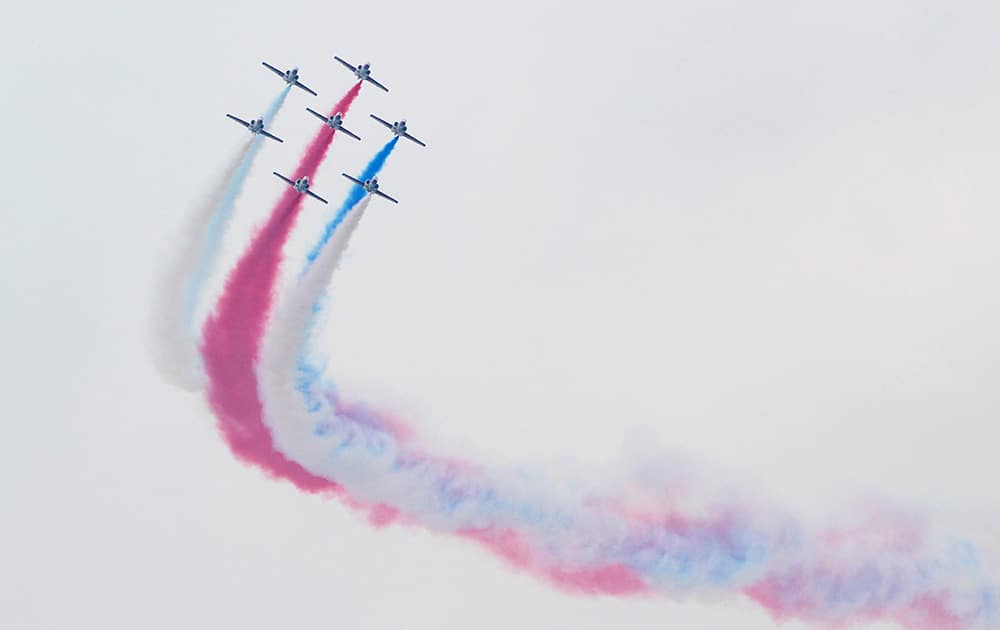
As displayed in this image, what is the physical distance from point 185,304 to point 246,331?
2668 millimetres

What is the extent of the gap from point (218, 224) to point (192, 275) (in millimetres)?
2219

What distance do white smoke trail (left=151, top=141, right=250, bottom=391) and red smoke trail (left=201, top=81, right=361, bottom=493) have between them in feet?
2.14

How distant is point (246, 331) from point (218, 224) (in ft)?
14.1

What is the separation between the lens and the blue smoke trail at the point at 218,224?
98438 mm

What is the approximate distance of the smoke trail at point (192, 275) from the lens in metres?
98.4

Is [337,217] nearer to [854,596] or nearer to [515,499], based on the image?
[515,499]

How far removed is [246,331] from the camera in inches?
3871

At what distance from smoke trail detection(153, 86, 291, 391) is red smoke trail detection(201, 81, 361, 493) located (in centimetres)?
78

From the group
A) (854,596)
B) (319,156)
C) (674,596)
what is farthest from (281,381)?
(854,596)

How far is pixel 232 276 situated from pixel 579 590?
59.0 ft

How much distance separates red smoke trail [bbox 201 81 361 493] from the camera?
322 ft

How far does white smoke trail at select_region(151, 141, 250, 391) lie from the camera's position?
9844 cm

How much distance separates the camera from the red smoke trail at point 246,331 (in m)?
98.2

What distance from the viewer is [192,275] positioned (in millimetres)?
98875
